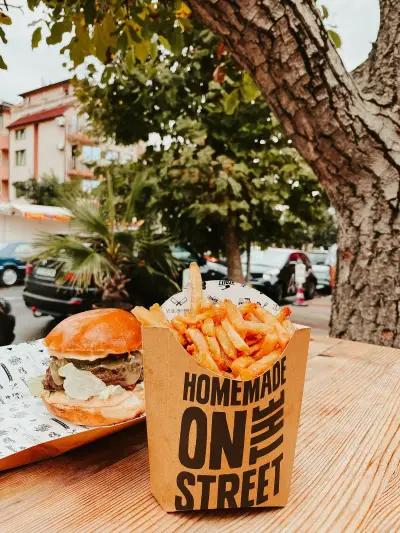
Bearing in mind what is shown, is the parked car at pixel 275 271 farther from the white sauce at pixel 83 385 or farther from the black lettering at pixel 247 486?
the black lettering at pixel 247 486

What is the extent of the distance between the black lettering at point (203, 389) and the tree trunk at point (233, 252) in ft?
22.2

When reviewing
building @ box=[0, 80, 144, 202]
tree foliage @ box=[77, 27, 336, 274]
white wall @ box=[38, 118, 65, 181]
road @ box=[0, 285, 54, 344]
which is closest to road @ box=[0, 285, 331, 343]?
road @ box=[0, 285, 54, 344]

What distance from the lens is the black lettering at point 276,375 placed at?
69 cm

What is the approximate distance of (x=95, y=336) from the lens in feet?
3.51

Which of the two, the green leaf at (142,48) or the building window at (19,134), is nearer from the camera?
the green leaf at (142,48)

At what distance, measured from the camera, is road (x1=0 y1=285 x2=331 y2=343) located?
625cm

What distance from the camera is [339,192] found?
2020 mm

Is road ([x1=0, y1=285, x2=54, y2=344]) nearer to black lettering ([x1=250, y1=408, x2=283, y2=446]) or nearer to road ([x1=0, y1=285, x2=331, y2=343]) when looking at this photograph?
road ([x1=0, y1=285, x2=331, y2=343])

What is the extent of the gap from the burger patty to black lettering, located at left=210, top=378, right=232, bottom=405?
490mm

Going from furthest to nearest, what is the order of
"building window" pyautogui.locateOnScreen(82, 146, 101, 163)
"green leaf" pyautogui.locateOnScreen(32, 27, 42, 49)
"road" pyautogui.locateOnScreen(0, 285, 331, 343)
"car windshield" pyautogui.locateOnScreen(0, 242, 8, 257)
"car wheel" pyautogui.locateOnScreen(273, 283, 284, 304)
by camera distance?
"car wheel" pyautogui.locateOnScreen(273, 283, 284, 304) < "car windshield" pyautogui.locateOnScreen(0, 242, 8, 257) < "building window" pyautogui.locateOnScreen(82, 146, 101, 163) < "road" pyautogui.locateOnScreen(0, 285, 331, 343) < "green leaf" pyautogui.locateOnScreen(32, 27, 42, 49)

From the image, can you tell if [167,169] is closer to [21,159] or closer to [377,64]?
[377,64]

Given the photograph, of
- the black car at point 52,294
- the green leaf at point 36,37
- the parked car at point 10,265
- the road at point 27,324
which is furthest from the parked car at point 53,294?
the green leaf at point 36,37

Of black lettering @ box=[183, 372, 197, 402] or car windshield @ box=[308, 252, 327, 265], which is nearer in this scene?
black lettering @ box=[183, 372, 197, 402]

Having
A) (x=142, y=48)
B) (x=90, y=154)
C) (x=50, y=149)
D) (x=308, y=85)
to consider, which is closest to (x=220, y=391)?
(x=308, y=85)
